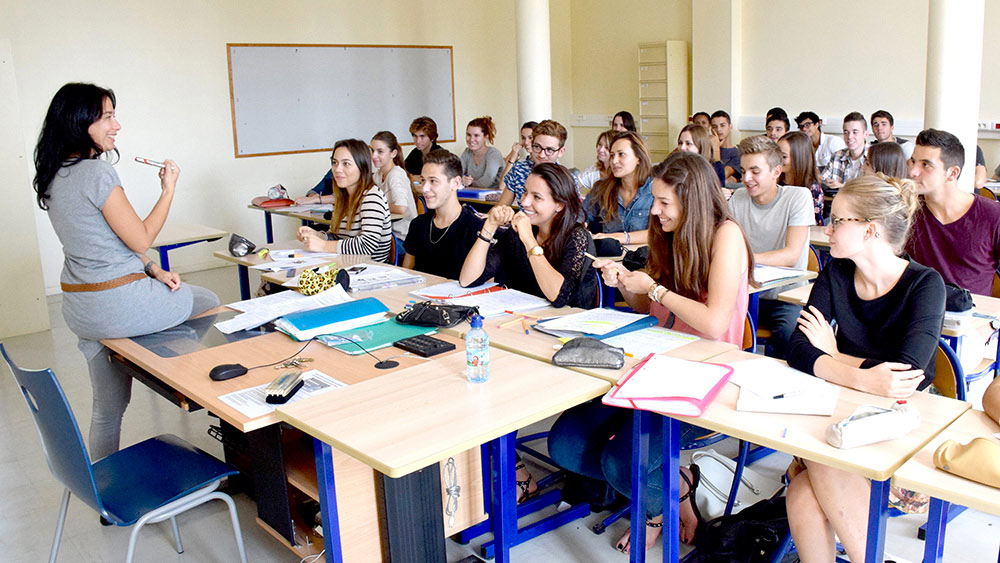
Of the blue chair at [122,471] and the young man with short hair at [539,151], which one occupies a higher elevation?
the young man with short hair at [539,151]

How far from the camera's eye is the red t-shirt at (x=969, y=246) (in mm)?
3387

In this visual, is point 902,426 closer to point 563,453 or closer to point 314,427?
point 563,453

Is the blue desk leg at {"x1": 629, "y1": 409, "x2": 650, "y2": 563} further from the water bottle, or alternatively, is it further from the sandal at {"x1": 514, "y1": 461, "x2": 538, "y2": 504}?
the sandal at {"x1": 514, "y1": 461, "x2": 538, "y2": 504}

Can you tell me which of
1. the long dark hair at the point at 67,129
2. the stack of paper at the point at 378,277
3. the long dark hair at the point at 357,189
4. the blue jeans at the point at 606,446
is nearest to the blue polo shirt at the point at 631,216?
the long dark hair at the point at 357,189

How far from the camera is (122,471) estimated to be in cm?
245

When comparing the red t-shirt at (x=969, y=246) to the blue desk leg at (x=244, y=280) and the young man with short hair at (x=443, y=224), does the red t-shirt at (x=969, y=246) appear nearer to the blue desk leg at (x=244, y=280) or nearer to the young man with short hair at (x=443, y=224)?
the young man with short hair at (x=443, y=224)

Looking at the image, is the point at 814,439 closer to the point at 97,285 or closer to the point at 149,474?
the point at 149,474

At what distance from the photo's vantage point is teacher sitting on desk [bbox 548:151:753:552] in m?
2.55

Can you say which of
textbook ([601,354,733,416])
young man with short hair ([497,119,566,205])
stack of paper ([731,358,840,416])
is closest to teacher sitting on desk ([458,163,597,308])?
textbook ([601,354,733,416])

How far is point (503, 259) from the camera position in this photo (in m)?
3.48

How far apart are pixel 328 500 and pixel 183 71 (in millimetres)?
6290

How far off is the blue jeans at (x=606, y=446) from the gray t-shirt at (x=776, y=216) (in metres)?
1.41

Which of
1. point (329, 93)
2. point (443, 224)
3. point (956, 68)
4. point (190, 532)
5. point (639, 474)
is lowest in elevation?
point (190, 532)

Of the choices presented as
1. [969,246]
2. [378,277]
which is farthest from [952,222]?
[378,277]
